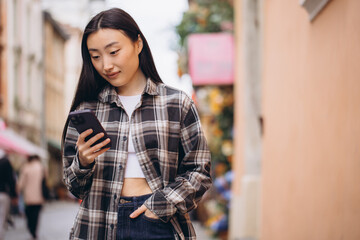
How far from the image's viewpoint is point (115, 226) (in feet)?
8.23

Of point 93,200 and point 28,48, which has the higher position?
point 28,48

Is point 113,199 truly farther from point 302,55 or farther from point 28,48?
point 28,48

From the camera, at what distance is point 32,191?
10.4 metres

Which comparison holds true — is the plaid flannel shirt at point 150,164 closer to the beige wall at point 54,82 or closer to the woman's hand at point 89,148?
the woman's hand at point 89,148

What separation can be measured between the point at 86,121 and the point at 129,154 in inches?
11.9

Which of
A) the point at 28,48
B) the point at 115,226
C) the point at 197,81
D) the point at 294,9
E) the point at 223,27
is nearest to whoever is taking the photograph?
the point at 115,226

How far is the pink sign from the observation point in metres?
10.9

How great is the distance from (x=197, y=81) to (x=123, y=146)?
27.8 feet

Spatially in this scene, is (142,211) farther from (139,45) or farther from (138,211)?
(139,45)

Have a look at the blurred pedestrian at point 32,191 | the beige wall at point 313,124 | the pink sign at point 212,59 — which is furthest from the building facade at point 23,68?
the beige wall at point 313,124

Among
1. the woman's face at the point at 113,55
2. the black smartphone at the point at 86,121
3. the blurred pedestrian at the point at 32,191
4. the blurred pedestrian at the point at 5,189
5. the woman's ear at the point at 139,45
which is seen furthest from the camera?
the blurred pedestrian at the point at 32,191

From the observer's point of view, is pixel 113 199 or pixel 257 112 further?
pixel 257 112

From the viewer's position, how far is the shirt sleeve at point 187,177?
97.4 inches

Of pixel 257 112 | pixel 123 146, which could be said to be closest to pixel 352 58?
Answer: pixel 123 146
